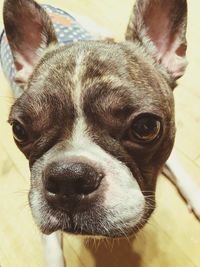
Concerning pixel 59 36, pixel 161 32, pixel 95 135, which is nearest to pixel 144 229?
pixel 95 135

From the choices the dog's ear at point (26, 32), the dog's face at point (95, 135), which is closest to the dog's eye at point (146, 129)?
the dog's face at point (95, 135)

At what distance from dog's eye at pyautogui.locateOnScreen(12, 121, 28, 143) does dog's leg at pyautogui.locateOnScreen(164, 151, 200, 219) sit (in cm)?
134

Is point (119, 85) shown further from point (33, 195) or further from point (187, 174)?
point (187, 174)

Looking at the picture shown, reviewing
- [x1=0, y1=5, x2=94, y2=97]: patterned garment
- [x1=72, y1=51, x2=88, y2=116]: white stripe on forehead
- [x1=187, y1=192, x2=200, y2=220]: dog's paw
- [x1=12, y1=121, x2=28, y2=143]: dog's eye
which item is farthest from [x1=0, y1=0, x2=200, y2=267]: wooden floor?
[x1=72, y1=51, x2=88, y2=116]: white stripe on forehead

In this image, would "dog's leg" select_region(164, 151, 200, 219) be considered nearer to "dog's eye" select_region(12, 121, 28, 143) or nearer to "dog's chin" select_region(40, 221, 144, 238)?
"dog's chin" select_region(40, 221, 144, 238)

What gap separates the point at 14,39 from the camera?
2453 mm

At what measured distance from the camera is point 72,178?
1651mm

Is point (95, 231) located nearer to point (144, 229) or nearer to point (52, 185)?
point (52, 185)

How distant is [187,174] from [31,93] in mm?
1518

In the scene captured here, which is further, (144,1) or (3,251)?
(3,251)

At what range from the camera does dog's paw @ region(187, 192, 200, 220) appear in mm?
2823

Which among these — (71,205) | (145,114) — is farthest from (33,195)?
(145,114)

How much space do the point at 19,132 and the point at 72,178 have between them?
19.0 inches

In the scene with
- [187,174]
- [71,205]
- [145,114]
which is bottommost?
[187,174]
